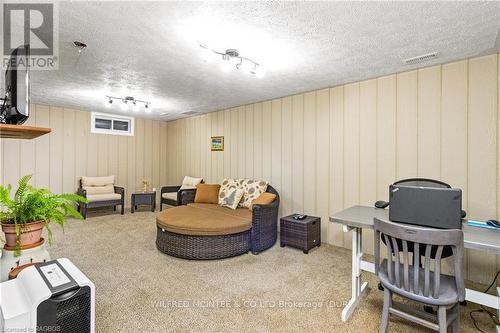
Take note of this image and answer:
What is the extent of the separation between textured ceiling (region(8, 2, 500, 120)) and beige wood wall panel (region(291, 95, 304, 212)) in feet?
1.62

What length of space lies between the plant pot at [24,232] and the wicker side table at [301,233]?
9.31ft

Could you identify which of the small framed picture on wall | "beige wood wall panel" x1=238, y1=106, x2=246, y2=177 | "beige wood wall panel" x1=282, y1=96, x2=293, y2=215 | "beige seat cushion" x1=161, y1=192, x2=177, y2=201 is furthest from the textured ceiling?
"beige seat cushion" x1=161, y1=192, x2=177, y2=201

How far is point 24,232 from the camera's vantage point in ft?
5.12

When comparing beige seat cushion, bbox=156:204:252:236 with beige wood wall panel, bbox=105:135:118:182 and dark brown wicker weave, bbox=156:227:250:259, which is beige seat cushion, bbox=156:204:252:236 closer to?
dark brown wicker weave, bbox=156:227:250:259

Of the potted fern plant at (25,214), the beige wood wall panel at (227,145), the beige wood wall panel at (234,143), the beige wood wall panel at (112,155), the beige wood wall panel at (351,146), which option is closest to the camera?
the potted fern plant at (25,214)

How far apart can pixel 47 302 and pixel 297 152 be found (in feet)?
11.8

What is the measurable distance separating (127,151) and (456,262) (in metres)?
6.77

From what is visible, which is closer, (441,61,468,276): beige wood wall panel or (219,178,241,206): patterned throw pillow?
(441,61,468,276): beige wood wall panel

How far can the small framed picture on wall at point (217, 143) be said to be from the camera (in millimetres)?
5488

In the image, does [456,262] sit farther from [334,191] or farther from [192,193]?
[192,193]

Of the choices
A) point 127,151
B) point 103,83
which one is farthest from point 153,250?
point 127,151

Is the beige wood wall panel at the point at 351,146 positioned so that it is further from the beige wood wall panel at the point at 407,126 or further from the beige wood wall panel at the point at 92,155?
the beige wood wall panel at the point at 92,155

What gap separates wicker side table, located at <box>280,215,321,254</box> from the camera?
3.45m

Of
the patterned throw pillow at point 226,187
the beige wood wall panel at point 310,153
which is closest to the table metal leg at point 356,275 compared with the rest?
the beige wood wall panel at point 310,153
